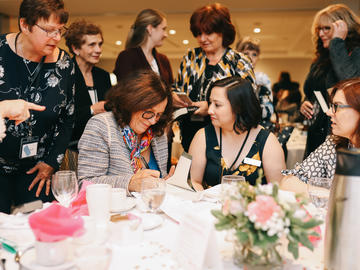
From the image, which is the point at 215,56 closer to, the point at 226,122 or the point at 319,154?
the point at 226,122

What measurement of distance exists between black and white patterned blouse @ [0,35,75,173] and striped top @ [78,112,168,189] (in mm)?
299

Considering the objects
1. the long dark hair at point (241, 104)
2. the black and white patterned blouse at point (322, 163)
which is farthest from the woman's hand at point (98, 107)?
the black and white patterned blouse at point (322, 163)

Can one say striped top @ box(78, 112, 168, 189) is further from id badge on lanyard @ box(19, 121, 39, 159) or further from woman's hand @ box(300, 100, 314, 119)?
woman's hand @ box(300, 100, 314, 119)

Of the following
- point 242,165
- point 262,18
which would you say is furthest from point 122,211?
point 262,18

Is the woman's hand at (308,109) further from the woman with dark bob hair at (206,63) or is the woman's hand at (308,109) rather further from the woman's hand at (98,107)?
the woman's hand at (98,107)

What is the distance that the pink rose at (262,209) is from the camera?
84 cm

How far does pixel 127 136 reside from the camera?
1968 millimetres

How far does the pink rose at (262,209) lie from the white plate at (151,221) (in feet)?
1.55

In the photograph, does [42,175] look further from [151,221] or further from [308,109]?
[308,109]

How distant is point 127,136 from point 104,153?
0.55 ft

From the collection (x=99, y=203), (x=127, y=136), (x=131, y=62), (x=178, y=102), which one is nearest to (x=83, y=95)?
(x=131, y=62)

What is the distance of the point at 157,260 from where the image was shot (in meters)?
1.02

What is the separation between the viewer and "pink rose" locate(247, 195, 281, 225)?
0.84 m

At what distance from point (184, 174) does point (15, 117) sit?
2.54 feet
